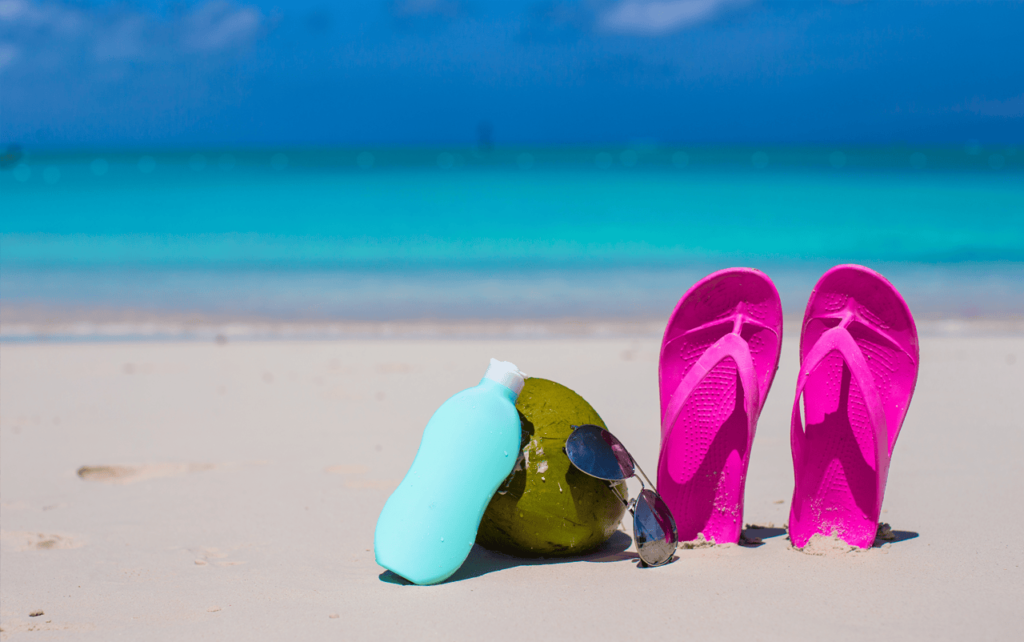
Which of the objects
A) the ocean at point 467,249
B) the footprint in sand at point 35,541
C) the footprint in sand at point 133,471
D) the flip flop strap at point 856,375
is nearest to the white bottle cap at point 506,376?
the flip flop strap at point 856,375

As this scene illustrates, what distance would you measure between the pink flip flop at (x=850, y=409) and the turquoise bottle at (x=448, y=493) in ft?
3.15

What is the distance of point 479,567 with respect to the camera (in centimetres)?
247

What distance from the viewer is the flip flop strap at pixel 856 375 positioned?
7.89ft

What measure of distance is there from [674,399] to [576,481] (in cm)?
42

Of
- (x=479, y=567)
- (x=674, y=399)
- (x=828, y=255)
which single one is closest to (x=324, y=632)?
(x=479, y=567)

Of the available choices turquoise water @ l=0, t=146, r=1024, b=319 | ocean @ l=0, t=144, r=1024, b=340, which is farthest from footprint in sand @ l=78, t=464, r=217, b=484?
turquoise water @ l=0, t=146, r=1024, b=319

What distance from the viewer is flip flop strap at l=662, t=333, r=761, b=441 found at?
98.6 inches

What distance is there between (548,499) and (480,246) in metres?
12.4

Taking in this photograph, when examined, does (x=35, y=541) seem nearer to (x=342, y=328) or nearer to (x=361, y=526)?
(x=361, y=526)

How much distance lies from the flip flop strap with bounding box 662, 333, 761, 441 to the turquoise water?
5.84 meters

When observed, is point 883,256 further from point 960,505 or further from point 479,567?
point 479,567

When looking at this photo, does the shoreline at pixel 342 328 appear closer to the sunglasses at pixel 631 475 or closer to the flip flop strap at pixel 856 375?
the flip flop strap at pixel 856 375

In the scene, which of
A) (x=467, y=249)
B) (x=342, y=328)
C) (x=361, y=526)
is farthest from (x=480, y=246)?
(x=361, y=526)

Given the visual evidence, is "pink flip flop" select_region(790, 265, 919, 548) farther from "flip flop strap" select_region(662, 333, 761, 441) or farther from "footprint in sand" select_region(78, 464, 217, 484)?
"footprint in sand" select_region(78, 464, 217, 484)
